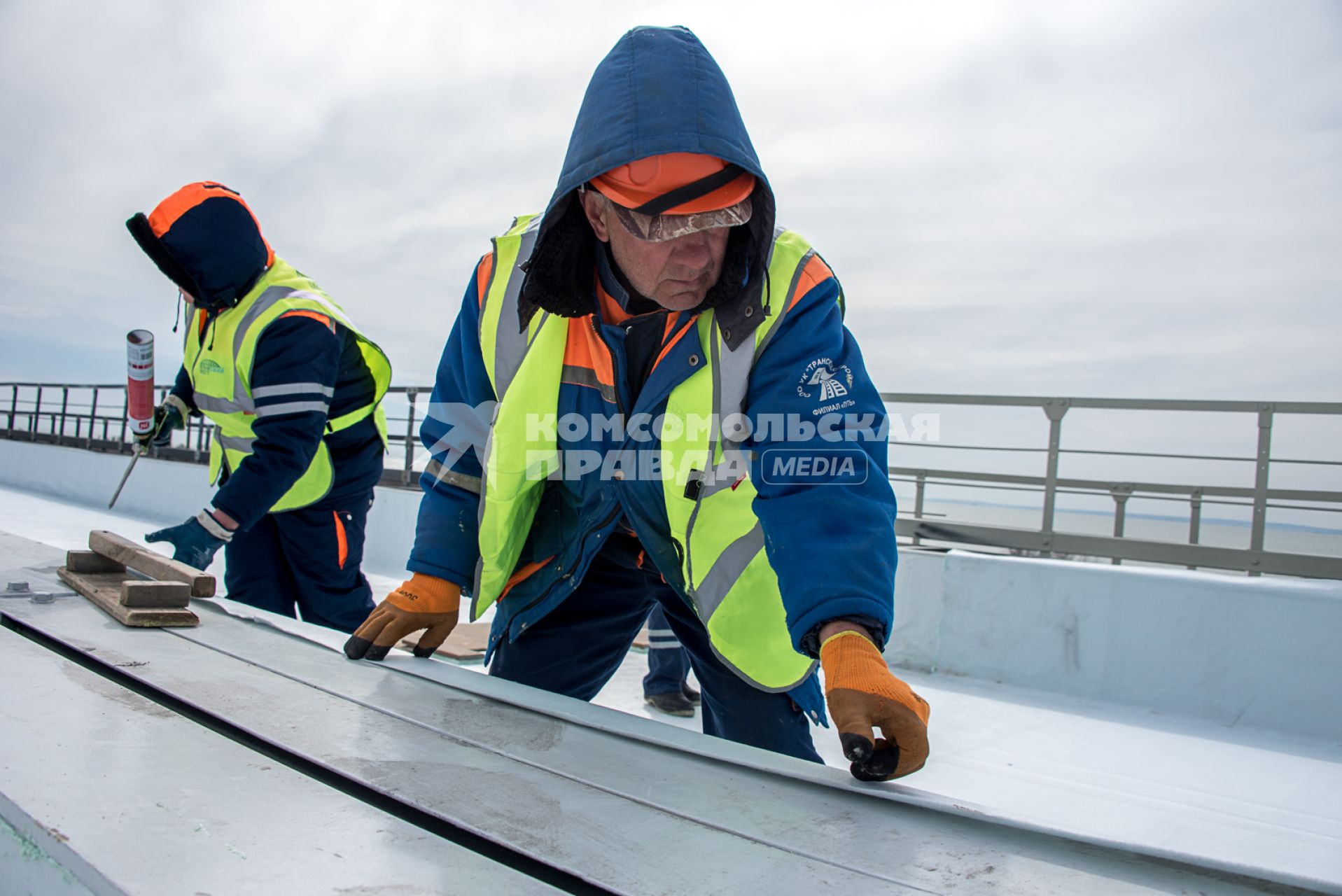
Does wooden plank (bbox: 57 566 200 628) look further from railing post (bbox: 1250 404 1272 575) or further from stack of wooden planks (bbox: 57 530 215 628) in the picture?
railing post (bbox: 1250 404 1272 575)

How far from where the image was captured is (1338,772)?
3.04 m

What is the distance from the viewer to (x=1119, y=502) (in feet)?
19.0

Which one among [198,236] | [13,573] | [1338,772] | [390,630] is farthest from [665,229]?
[1338,772]

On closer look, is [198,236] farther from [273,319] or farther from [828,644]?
[828,644]

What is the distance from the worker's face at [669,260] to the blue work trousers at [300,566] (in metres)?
2.07

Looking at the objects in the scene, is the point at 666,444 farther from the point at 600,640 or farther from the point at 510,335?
the point at 600,640

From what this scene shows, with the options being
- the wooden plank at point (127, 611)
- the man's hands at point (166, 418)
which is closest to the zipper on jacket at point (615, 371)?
the wooden plank at point (127, 611)

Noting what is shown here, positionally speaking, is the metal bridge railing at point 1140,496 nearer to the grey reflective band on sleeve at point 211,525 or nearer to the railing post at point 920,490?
the railing post at point 920,490

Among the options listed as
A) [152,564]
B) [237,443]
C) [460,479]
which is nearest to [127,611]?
[152,564]

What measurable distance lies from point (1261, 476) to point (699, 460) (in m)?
4.10

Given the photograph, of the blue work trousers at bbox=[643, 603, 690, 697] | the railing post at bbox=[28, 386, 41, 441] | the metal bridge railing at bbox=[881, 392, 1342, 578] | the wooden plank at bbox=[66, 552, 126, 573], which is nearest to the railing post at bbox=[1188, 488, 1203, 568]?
the metal bridge railing at bbox=[881, 392, 1342, 578]

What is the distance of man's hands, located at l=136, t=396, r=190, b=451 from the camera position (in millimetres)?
3719

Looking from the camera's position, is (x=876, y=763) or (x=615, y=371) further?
(x=615, y=371)

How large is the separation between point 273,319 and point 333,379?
0.28 metres
